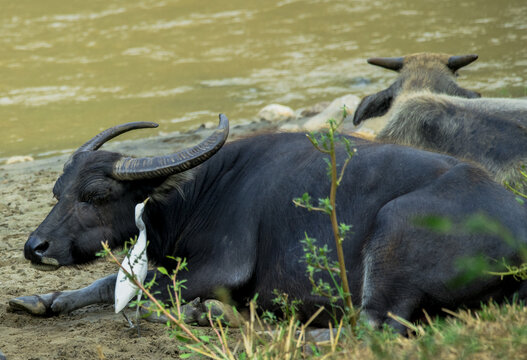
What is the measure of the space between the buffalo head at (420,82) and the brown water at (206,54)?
3472mm

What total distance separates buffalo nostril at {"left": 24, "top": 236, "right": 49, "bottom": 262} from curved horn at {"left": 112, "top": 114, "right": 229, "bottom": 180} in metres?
0.57

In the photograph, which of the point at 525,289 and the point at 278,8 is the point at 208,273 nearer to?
the point at 525,289

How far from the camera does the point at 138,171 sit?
15.9 ft

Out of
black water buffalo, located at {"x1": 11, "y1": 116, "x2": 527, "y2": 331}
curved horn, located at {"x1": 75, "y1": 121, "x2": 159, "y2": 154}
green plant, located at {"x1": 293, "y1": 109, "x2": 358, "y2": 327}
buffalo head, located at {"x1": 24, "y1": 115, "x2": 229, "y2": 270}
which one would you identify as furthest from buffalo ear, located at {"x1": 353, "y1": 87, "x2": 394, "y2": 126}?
green plant, located at {"x1": 293, "y1": 109, "x2": 358, "y2": 327}

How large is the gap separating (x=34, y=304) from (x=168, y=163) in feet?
3.90

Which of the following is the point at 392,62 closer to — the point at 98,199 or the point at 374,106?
the point at 374,106

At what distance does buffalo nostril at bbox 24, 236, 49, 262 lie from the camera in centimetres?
474

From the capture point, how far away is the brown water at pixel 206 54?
487 inches

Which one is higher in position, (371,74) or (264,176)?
(264,176)

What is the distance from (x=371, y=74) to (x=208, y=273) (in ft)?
30.0

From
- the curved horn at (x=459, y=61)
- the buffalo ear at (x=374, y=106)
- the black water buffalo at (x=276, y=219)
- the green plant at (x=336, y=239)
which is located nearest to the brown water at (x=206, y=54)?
the curved horn at (x=459, y=61)

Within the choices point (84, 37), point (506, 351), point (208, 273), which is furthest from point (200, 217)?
point (84, 37)

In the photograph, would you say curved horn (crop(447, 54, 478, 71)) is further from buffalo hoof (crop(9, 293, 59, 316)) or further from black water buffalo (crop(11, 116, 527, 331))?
buffalo hoof (crop(9, 293, 59, 316))

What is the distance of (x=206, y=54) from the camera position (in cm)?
1588
